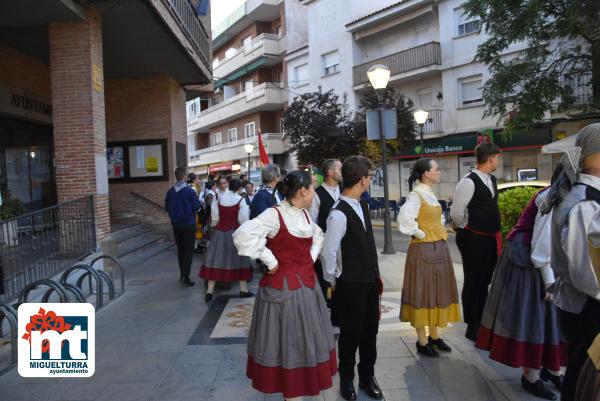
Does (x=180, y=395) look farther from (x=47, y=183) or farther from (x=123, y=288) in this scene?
(x=47, y=183)

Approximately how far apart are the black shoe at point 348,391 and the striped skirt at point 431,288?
1030 mm

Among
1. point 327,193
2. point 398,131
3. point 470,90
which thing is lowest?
point 327,193

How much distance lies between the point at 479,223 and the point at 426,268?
753mm

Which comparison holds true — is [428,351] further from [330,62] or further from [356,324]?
[330,62]

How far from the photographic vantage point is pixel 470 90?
71.0ft

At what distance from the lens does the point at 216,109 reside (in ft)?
130

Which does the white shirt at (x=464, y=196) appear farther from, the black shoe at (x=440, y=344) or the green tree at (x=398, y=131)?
the green tree at (x=398, y=131)

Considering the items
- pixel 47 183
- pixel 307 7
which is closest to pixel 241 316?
pixel 47 183

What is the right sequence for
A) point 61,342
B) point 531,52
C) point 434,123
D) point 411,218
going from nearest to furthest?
point 61,342
point 411,218
point 531,52
point 434,123

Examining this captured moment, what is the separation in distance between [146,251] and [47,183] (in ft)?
14.8

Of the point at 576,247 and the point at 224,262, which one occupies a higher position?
the point at 576,247

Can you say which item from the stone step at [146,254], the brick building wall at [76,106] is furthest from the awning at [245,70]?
the brick building wall at [76,106]

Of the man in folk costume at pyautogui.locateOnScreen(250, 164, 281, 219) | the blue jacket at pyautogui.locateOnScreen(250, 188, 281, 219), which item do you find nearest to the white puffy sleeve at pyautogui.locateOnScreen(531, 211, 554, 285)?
the man in folk costume at pyautogui.locateOnScreen(250, 164, 281, 219)

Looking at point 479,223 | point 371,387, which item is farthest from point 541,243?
point 371,387
